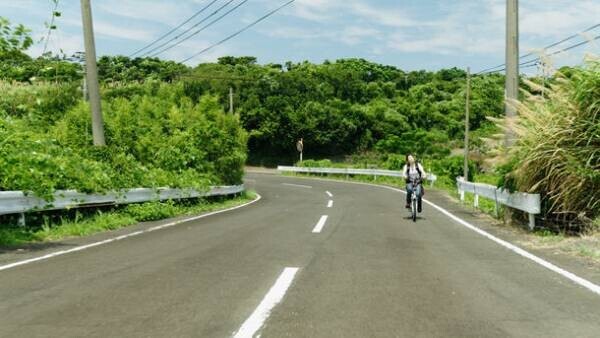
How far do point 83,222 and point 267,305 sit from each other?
Answer: 8.48 metres

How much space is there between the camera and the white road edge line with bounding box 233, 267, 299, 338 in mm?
4430

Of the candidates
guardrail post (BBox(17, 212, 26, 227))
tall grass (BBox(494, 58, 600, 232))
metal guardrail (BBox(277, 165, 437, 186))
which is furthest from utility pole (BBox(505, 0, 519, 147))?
metal guardrail (BBox(277, 165, 437, 186))

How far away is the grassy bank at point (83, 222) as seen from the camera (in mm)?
10180

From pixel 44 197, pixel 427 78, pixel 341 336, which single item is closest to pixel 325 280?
pixel 341 336

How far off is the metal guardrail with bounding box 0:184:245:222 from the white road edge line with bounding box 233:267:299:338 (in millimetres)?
6013

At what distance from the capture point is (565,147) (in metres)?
11.0

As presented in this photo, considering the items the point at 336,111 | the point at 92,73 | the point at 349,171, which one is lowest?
the point at 349,171

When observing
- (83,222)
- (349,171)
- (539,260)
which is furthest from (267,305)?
(349,171)

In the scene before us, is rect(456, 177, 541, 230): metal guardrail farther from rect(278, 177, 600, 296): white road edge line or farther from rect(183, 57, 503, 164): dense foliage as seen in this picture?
rect(183, 57, 503, 164): dense foliage

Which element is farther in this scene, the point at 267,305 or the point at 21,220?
the point at 21,220

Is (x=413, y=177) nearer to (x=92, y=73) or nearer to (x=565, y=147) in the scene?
(x=565, y=147)

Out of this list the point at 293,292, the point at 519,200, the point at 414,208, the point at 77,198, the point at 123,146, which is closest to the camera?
the point at 293,292

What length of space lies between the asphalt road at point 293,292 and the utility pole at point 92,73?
22.4 feet

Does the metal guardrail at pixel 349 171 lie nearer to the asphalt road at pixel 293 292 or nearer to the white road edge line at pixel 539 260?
the white road edge line at pixel 539 260
